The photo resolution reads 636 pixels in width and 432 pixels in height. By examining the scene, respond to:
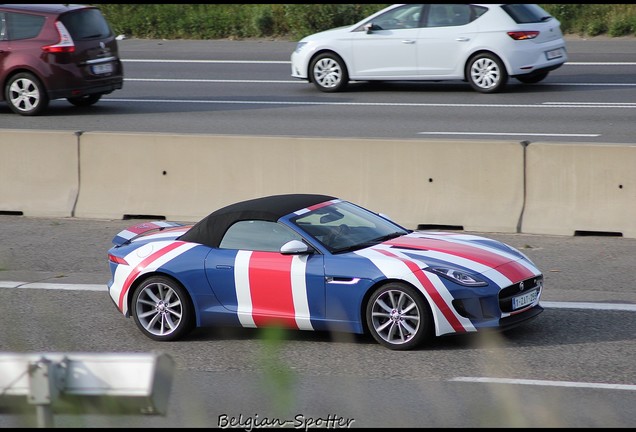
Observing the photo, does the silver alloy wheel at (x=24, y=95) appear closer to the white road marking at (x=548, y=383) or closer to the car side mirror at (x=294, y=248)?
the car side mirror at (x=294, y=248)

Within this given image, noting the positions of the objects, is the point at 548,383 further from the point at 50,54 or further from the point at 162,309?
the point at 50,54

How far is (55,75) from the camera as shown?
709 inches

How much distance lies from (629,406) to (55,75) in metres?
13.8

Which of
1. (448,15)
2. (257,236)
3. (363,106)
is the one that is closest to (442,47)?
(448,15)

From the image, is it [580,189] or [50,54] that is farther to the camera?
[50,54]

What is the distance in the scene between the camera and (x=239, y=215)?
838 centimetres

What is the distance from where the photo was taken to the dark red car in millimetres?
17922

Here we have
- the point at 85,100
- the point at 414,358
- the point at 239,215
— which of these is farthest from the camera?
the point at 85,100

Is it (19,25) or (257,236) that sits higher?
(19,25)

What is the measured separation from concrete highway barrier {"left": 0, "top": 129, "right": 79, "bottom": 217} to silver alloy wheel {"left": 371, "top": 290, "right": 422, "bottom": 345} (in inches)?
243

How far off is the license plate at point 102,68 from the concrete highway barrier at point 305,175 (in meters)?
6.01

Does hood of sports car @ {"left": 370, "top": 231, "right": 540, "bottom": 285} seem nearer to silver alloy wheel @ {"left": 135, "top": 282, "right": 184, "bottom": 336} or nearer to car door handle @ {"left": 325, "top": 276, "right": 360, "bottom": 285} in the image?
car door handle @ {"left": 325, "top": 276, "right": 360, "bottom": 285}

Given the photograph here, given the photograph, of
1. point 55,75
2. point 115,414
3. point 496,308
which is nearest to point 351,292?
point 496,308

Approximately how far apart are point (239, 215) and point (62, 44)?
1067 centimetres
